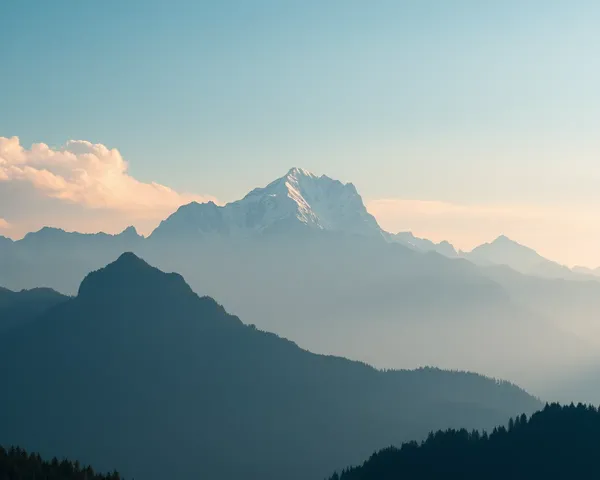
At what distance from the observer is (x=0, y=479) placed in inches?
7190

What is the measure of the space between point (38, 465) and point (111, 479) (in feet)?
64.6

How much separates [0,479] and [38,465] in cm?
1369

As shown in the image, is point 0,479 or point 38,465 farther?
point 38,465

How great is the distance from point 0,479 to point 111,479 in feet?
78.5

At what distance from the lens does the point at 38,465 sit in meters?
196

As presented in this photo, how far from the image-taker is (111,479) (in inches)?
7456
